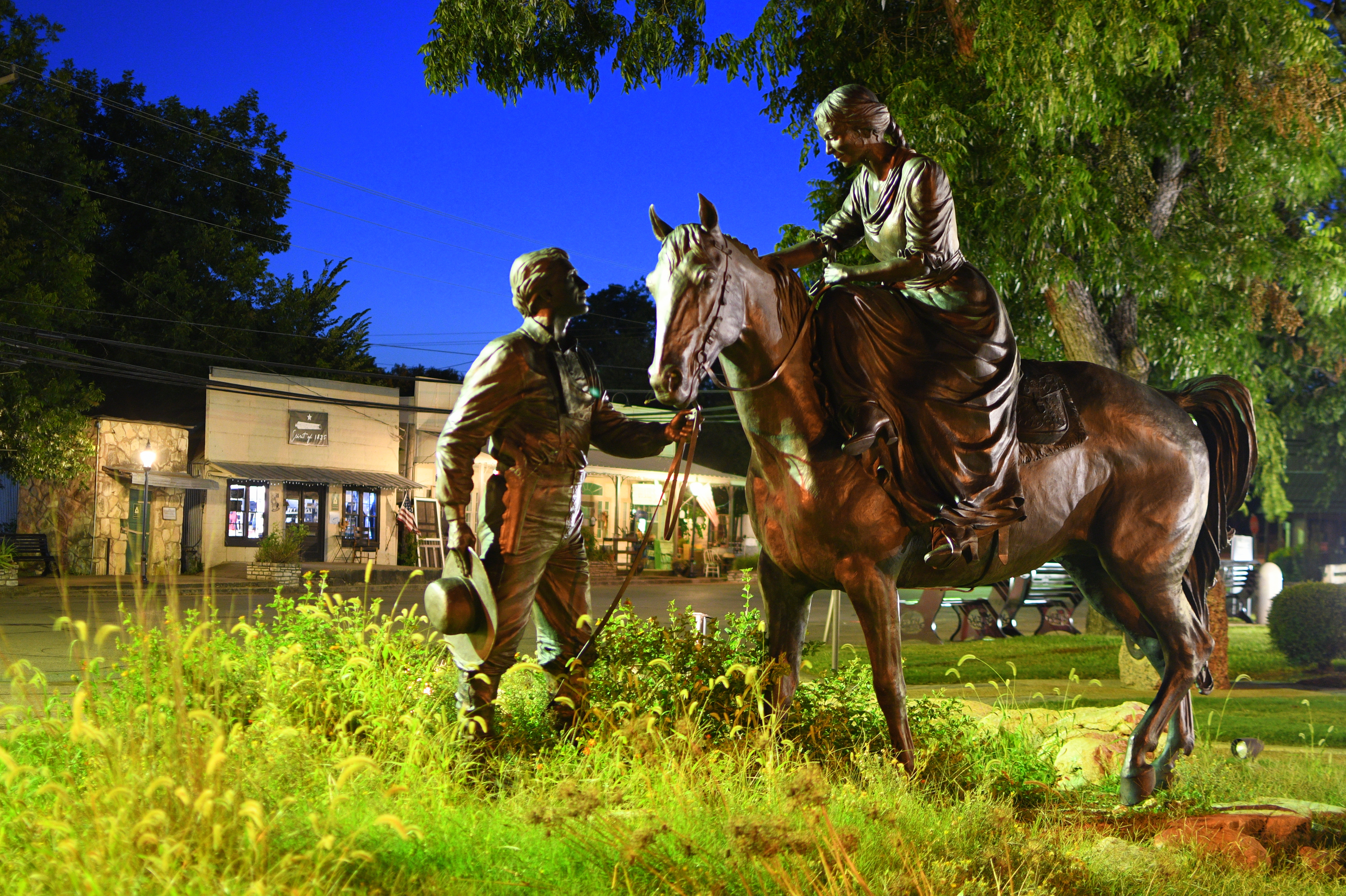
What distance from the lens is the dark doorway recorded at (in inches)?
1077

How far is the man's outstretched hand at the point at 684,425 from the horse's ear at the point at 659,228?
24.3 inches

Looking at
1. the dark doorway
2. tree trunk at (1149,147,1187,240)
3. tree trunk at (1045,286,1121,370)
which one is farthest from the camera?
the dark doorway

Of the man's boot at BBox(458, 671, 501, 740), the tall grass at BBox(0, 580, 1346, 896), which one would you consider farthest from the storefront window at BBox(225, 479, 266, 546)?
the man's boot at BBox(458, 671, 501, 740)

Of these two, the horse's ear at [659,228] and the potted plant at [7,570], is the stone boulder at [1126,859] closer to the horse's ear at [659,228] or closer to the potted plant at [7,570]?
the horse's ear at [659,228]

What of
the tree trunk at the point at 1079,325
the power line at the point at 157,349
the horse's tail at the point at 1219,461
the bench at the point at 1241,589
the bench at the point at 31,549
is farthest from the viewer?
A: the bench at the point at 31,549

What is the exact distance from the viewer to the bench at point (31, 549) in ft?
71.1

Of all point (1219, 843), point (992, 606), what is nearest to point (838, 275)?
point (1219, 843)

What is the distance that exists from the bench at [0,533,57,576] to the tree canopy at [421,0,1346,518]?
60.5 feet

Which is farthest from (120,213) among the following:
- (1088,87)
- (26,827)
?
(26,827)

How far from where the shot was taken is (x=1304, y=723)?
7.92 metres

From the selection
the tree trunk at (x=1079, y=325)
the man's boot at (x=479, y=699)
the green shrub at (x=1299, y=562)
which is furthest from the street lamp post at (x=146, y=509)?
the green shrub at (x=1299, y=562)

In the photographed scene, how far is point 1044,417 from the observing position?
172 inches

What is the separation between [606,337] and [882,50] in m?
35.5

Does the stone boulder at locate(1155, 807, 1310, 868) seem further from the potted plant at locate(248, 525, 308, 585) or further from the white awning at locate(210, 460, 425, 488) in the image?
the white awning at locate(210, 460, 425, 488)
